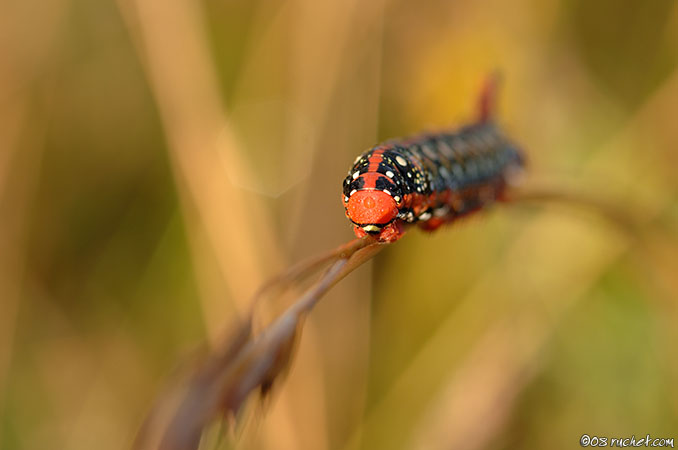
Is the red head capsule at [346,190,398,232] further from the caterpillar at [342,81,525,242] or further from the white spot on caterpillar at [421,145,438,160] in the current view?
the white spot on caterpillar at [421,145,438,160]

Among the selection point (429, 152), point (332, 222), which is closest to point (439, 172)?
point (429, 152)

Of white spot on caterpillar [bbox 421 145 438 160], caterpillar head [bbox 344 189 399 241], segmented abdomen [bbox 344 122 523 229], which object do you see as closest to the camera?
caterpillar head [bbox 344 189 399 241]

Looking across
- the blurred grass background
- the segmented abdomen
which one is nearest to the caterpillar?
the segmented abdomen

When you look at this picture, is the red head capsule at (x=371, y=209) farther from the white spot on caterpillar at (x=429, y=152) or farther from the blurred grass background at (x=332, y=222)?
the blurred grass background at (x=332, y=222)

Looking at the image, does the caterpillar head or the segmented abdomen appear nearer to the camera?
the caterpillar head

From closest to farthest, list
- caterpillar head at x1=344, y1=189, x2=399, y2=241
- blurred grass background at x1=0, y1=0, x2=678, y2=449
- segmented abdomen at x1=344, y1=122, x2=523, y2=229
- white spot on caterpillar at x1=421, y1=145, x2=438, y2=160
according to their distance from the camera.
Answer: caterpillar head at x1=344, y1=189, x2=399, y2=241
segmented abdomen at x1=344, y1=122, x2=523, y2=229
white spot on caterpillar at x1=421, y1=145, x2=438, y2=160
blurred grass background at x1=0, y1=0, x2=678, y2=449

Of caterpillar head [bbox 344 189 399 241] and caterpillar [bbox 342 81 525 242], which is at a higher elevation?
caterpillar [bbox 342 81 525 242]
